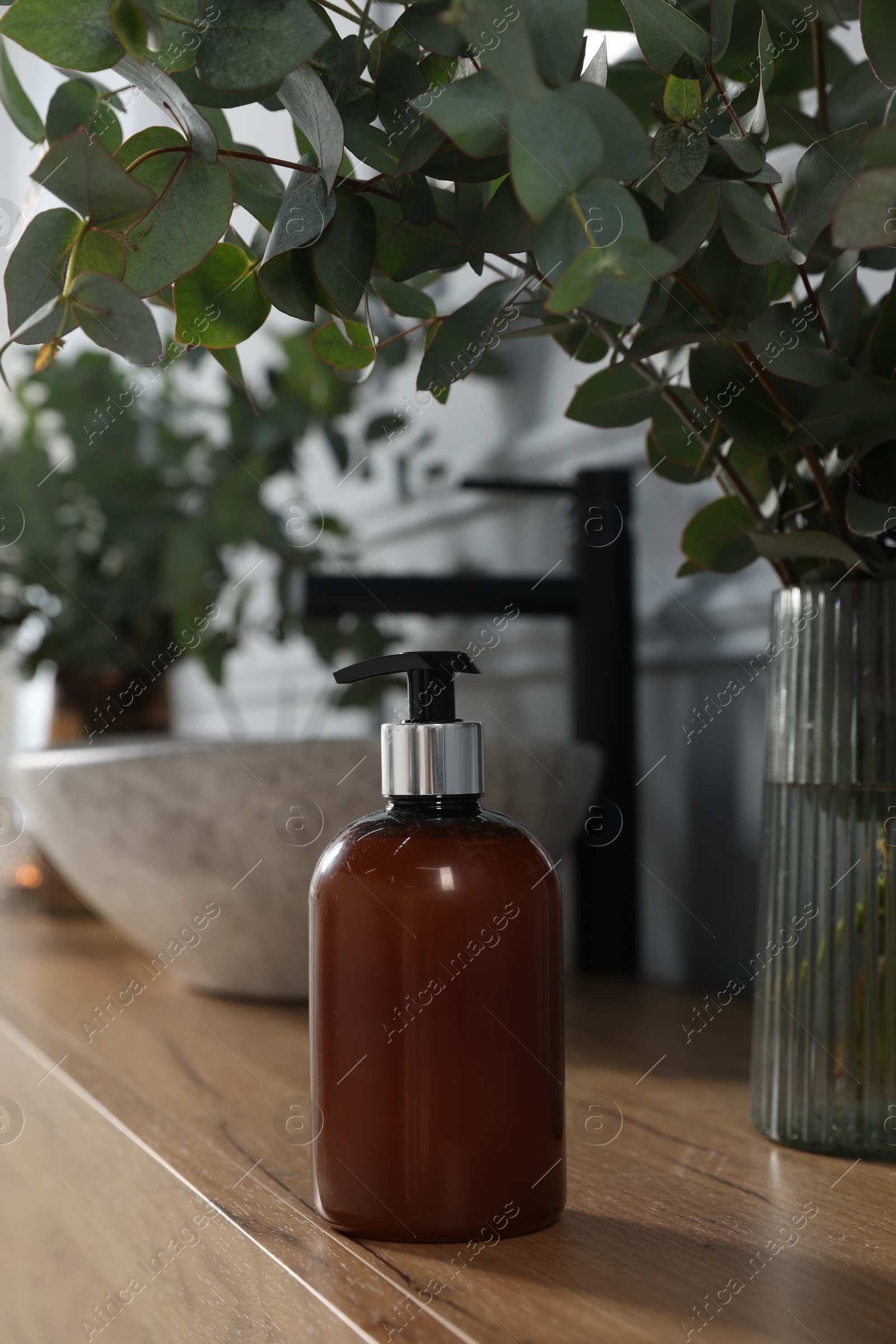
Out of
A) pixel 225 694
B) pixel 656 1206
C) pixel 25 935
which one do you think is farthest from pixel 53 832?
pixel 225 694

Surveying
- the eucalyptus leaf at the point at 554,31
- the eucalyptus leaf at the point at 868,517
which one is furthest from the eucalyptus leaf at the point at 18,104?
the eucalyptus leaf at the point at 868,517

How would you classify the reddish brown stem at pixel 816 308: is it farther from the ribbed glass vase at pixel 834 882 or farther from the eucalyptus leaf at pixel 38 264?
the eucalyptus leaf at pixel 38 264

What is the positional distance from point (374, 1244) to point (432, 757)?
5.1 inches

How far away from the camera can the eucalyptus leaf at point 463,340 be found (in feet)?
1.07

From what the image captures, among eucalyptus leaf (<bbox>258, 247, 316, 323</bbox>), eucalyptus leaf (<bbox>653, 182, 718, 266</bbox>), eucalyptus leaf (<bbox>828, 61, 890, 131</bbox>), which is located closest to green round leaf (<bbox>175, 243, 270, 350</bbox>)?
eucalyptus leaf (<bbox>258, 247, 316, 323</bbox>)

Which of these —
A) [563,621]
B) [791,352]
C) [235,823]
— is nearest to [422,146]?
[791,352]

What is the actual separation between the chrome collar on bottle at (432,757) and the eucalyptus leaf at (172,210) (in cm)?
13

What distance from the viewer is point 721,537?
43 centimetres

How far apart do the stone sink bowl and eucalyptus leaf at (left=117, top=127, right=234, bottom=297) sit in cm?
32

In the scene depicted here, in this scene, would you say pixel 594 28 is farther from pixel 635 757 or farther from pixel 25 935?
pixel 25 935

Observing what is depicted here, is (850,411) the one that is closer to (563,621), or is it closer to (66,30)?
(66,30)

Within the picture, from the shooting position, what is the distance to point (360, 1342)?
0.89 feet

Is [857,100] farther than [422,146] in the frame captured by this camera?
Yes

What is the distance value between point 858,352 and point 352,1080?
10.5 inches
